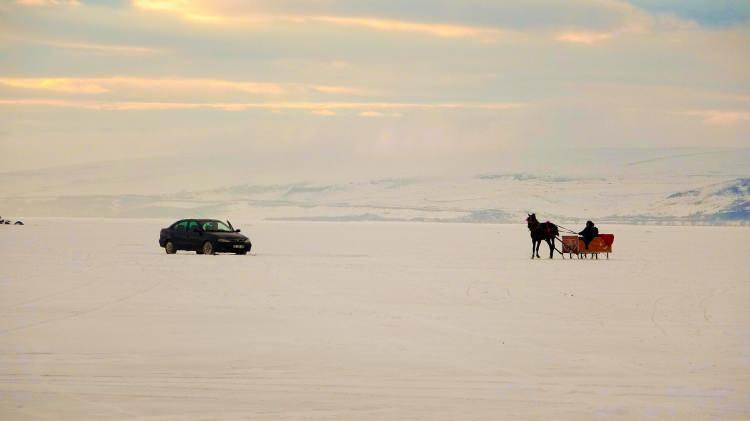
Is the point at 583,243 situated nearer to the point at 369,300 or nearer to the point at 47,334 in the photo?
the point at 369,300

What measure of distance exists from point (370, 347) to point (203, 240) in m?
31.5

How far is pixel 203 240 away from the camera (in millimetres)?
47656

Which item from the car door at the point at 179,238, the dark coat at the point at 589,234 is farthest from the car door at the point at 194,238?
the dark coat at the point at 589,234

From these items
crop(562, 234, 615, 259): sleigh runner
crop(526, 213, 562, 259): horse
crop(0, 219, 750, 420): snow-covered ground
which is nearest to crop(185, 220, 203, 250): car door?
crop(526, 213, 562, 259): horse

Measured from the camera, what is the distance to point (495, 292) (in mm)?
27719

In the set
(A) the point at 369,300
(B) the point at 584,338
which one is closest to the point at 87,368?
(B) the point at 584,338

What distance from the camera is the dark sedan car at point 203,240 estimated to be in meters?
47.2

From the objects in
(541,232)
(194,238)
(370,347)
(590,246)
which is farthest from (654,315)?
(194,238)

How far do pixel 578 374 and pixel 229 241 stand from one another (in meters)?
33.9

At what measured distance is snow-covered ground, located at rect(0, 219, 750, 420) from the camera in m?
11.9

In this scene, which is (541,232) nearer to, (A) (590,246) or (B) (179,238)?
(A) (590,246)

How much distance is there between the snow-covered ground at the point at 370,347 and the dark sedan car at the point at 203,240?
44.4 feet

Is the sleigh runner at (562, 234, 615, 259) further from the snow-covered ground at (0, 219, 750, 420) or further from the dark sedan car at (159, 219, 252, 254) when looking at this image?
the snow-covered ground at (0, 219, 750, 420)

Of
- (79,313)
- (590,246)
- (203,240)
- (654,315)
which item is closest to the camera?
→ (79,313)
